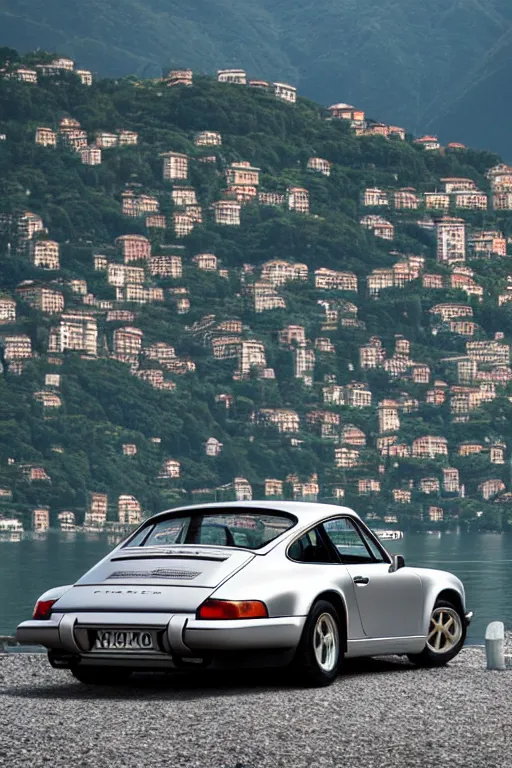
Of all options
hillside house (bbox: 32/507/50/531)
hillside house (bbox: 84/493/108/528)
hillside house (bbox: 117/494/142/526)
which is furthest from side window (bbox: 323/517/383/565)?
hillside house (bbox: 117/494/142/526)

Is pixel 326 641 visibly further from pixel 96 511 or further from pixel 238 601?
pixel 96 511

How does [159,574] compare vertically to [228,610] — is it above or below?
above

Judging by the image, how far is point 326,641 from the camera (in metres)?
9.77

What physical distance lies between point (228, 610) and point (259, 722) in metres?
1.32

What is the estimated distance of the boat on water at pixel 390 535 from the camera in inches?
7249

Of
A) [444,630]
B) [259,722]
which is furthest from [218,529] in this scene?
[259,722]

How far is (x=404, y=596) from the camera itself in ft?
35.1

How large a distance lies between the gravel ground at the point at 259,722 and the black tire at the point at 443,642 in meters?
0.36

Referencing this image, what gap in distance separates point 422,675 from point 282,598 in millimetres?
1525

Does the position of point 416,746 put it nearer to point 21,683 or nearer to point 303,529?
point 303,529

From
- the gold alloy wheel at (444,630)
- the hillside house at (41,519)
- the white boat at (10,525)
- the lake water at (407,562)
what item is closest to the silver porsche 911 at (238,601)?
the gold alloy wheel at (444,630)

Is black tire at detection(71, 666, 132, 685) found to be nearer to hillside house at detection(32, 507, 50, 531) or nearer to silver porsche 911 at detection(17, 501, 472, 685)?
silver porsche 911 at detection(17, 501, 472, 685)

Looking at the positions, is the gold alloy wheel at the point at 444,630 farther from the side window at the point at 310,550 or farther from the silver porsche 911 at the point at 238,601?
the side window at the point at 310,550

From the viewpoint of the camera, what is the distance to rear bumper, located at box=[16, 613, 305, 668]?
9.03 meters
